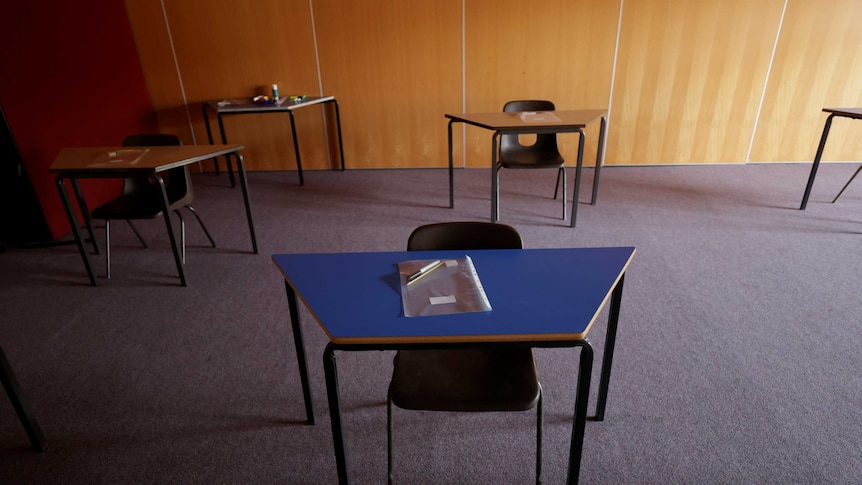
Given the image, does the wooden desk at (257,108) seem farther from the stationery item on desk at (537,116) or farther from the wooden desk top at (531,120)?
the stationery item on desk at (537,116)

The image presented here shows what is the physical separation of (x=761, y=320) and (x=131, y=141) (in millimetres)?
3941

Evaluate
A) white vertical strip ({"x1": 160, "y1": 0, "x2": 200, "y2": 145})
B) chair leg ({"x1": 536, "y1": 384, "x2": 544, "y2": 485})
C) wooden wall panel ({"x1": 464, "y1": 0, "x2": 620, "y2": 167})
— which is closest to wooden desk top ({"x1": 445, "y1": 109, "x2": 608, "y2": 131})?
A: wooden wall panel ({"x1": 464, "y1": 0, "x2": 620, "y2": 167})

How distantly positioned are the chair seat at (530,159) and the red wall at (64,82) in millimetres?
3355

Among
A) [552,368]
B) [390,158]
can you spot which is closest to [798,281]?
[552,368]

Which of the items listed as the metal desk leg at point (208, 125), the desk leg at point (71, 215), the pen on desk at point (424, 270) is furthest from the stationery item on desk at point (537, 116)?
the metal desk leg at point (208, 125)

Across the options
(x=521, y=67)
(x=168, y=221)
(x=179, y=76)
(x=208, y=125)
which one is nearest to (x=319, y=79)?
(x=208, y=125)

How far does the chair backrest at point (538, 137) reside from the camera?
12.8 feet

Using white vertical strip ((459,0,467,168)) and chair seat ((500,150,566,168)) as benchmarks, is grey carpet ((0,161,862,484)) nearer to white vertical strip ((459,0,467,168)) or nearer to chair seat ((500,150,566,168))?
chair seat ((500,150,566,168))

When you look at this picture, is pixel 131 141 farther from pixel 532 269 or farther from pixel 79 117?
pixel 532 269

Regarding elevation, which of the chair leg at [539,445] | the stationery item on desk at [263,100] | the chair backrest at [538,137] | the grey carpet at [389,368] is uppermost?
the stationery item on desk at [263,100]

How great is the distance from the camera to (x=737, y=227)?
3586mm

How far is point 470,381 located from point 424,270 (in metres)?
0.37

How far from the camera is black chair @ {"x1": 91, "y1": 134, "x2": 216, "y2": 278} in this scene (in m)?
2.91

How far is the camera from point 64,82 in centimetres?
379
